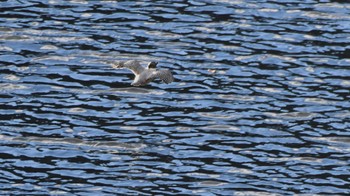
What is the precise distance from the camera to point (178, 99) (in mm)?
26297

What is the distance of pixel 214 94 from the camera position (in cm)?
2648

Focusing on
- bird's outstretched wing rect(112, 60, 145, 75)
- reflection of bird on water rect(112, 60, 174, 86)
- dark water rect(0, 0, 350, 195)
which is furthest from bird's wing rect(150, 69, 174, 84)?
dark water rect(0, 0, 350, 195)

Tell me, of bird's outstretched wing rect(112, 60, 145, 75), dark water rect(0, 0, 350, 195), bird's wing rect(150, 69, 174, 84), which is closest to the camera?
dark water rect(0, 0, 350, 195)

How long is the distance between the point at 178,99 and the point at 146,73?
1237 millimetres

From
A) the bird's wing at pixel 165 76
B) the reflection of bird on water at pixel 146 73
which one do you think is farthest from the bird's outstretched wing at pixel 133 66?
the bird's wing at pixel 165 76

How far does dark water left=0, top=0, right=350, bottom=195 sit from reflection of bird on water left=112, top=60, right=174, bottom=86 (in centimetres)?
75

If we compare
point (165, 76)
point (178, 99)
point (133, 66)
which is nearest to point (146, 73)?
point (133, 66)

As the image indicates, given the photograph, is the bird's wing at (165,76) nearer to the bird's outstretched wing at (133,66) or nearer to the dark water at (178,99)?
the bird's outstretched wing at (133,66)

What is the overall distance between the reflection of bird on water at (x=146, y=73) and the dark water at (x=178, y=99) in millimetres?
750

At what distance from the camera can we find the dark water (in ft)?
74.2

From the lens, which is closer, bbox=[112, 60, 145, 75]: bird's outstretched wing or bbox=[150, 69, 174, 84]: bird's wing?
bbox=[150, 69, 174, 84]: bird's wing

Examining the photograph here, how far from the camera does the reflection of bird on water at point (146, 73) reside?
24.8 m

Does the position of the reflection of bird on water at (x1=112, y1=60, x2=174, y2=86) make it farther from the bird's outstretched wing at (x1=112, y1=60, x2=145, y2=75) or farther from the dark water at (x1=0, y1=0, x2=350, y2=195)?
the dark water at (x1=0, y1=0, x2=350, y2=195)

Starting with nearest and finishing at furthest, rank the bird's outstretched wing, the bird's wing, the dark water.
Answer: the dark water, the bird's wing, the bird's outstretched wing
